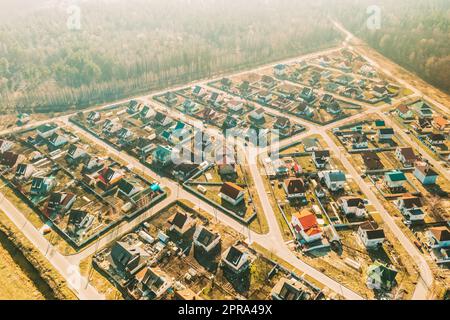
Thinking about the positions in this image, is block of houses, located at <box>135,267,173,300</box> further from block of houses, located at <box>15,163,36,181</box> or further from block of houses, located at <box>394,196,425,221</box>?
block of houses, located at <box>394,196,425,221</box>

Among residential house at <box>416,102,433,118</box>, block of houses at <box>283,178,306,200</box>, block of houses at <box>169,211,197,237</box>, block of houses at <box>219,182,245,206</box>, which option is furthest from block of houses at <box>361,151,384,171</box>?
block of houses at <box>169,211,197,237</box>

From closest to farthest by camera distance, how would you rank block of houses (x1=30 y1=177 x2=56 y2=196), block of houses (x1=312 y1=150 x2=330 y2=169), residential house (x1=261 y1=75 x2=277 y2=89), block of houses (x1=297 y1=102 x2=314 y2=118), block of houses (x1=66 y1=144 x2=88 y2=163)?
block of houses (x1=30 y1=177 x2=56 y2=196), block of houses (x1=312 y1=150 x2=330 y2=169), block of houses (x1=66 y1=144 x2=88 y2=163), block of houses (x1=297 y1=102 x2=314 y2=118), residential house (x1=261 y1=75 x2=277 y2=89)

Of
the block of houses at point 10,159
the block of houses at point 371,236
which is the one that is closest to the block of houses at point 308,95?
the block of houses at point 371,236

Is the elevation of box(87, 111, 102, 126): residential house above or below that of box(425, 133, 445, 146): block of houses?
below

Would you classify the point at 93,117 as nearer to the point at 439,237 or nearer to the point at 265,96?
the point at 265,96

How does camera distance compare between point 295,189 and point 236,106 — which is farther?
point 236,106

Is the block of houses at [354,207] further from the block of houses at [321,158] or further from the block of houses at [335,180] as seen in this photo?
the block of houses at [321,158]

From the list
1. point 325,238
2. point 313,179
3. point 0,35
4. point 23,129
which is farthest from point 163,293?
point 0,35

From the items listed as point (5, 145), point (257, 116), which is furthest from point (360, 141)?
point (5, 145)
